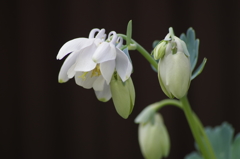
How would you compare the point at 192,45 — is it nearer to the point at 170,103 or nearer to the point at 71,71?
the point at 170,103

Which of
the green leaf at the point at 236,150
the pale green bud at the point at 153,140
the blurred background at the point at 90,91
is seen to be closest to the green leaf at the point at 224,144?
the green leaf at the point at 236,150

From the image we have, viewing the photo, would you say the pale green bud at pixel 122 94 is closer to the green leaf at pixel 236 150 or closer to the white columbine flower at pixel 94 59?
the white columbine flower at pixel 94 59

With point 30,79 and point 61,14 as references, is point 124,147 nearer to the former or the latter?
point 30,79

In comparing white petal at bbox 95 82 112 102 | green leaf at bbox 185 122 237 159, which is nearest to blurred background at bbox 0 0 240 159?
green leaf at bbox 185 122 237 159

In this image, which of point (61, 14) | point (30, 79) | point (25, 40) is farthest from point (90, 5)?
point (30, 79)

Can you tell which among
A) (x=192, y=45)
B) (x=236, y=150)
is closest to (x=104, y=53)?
(x=192, y=45)

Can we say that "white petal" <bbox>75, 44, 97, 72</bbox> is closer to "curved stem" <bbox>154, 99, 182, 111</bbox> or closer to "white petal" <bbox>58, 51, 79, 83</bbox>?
"white petal" <bbox>58, 51, 79, 83</bbox>
